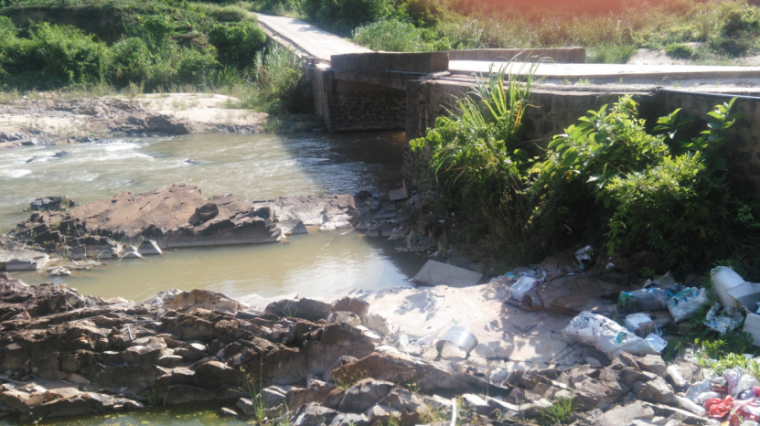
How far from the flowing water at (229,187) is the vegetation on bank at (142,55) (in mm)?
4008

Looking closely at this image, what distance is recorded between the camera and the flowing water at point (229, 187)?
21.5 ft

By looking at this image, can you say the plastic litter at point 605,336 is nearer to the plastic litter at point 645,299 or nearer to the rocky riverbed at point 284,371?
the rocky riverbed at point 284,371

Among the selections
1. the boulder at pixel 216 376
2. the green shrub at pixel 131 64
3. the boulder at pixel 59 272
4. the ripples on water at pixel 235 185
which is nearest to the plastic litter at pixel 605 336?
the boulder at pixel 216 376

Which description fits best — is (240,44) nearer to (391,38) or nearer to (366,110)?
(391,38)

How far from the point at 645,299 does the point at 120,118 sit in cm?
1676

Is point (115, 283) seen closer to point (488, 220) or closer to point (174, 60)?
point (488, 220)

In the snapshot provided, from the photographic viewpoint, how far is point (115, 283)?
6.68 m

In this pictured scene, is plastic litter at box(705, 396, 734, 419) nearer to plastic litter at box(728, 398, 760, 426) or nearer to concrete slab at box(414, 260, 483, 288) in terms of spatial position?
plastic litter at box(728, 398, 760, 426)

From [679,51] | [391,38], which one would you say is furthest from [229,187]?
[679,51]

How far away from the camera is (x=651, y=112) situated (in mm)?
5359

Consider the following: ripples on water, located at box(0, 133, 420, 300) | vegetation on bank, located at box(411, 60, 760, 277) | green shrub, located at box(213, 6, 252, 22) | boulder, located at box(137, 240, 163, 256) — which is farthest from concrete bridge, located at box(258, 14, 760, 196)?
green shrub, located at box(213, 6, 252, 22)

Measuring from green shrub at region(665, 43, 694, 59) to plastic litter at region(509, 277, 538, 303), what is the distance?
41.6ft

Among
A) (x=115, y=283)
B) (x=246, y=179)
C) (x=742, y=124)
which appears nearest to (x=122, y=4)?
(x=246, y=179)

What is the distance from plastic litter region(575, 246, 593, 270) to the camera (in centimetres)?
521
